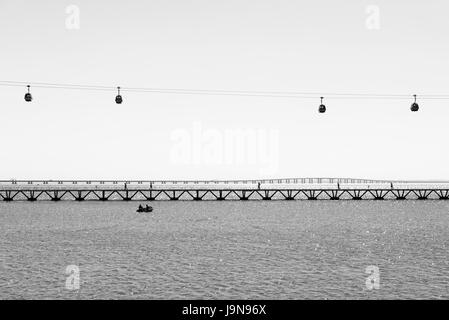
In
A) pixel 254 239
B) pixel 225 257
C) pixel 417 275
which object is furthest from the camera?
pixel 254 239

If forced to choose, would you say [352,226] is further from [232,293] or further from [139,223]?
[232,293]

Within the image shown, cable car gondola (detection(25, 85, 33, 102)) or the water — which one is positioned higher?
cable car gondola (detection(25, 85, 33, 102))

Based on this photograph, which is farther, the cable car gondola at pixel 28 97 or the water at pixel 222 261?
the cable car gondola at pixel 28 97

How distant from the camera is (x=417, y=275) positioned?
28.1 metres

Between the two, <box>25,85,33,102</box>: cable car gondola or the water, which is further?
<box>25,85,33,102</box>: cable car gondola

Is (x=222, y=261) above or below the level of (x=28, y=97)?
below

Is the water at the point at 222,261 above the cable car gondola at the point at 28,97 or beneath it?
beneath

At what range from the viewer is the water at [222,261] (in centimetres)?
2347

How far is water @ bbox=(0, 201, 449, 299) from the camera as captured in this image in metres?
23.5

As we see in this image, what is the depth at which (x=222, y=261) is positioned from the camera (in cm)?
3266

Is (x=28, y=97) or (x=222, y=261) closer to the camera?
(x=28, y=97)
